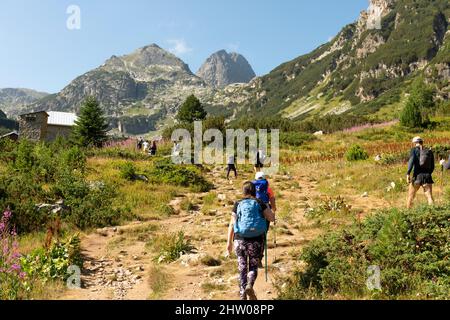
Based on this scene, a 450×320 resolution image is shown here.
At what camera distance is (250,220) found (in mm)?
5977

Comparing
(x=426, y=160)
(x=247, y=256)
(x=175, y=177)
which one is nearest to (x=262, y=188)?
(x=247, y=256)

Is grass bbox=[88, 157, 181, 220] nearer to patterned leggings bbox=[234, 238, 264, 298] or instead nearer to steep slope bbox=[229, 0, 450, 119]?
patterned leggings bbox=[234, 238, 264, 298]

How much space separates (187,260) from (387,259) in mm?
4282

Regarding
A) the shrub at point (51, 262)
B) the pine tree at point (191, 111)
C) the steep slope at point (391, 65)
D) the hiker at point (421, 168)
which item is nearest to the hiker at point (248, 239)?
the shrub at point (51, 262)

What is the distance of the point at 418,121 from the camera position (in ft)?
125

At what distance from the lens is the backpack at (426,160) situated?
10633 mm

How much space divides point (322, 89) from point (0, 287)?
665ft

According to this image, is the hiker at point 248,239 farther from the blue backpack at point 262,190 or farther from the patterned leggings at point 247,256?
the blue backpack at point 262,190

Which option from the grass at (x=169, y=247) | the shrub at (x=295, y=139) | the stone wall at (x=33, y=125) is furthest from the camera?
the stone wall at (x=33, y=125)

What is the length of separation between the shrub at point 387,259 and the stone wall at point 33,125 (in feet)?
171

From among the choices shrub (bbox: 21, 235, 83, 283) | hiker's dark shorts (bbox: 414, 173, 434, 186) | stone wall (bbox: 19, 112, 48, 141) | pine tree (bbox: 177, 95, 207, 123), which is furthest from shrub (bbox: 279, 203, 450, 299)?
stone wall (bbox: 19, 112, 48, 141)

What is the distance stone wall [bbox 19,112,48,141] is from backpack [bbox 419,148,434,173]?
51.0 m

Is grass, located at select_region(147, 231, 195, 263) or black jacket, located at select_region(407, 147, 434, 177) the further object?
black jacket, located at select_region(407, 147, 434, 177)

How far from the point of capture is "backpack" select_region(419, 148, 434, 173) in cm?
1063
